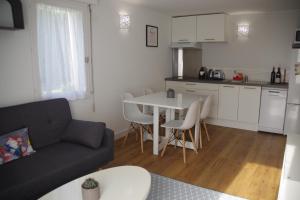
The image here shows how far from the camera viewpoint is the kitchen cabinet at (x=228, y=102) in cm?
484

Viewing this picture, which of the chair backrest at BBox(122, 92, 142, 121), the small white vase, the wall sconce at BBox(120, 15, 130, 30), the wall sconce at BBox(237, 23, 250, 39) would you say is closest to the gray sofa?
the small white vase

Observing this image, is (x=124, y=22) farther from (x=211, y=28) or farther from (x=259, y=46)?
(x=259, y=46)

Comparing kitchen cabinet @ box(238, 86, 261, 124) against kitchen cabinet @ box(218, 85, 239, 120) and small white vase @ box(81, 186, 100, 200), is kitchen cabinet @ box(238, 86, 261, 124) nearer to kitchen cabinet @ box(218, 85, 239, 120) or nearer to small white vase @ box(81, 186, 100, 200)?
kitchen cabinet @ box(218, 85, 239, 120)

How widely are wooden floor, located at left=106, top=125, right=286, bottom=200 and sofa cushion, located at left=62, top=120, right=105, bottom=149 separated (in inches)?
26.1

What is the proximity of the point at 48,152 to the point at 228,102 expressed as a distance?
3517mm

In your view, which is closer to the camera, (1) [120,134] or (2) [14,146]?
(2) [14,146]

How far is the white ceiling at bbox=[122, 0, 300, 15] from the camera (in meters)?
3.98

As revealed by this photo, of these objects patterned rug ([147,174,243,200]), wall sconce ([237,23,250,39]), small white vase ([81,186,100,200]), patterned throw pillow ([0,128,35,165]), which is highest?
wall sconce ([237,23,250,39])

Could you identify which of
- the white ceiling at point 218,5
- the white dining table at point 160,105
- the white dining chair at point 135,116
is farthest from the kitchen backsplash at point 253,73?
the white dining chair at point 135,116

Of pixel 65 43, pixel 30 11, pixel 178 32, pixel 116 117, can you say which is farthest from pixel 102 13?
pixel 178 32

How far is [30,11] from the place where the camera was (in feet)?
9.14

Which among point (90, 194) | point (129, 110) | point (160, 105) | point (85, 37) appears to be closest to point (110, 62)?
point (85, 37)

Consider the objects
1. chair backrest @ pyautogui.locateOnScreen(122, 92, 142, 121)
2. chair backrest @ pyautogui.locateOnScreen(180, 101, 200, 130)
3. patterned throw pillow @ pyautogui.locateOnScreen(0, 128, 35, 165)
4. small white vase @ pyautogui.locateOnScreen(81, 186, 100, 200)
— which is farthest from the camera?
chair backrest @ pyautogui.locateOnScreen(122, 92, 142, 121)

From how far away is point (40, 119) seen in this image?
2773 mm
